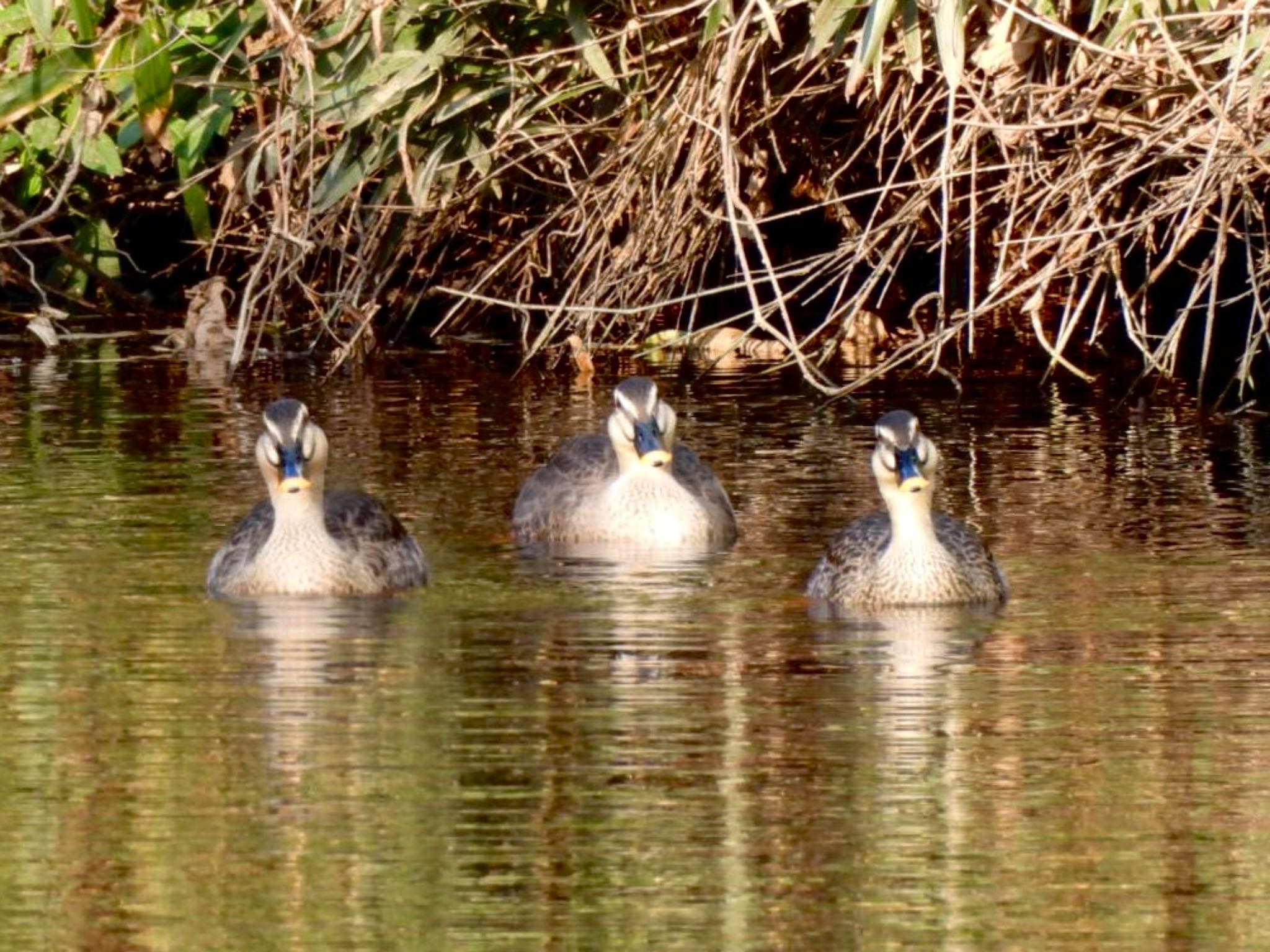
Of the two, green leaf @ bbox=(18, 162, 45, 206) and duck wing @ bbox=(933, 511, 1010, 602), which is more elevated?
green leaf @ bbox=(18, 162, 45, 206)

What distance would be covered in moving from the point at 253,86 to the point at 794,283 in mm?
5146

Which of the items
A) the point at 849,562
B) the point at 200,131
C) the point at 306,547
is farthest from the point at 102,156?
the point at 849,562

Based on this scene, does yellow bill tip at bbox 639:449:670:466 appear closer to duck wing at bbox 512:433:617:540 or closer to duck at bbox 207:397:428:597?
duck wing at bbox 512:433:617:540

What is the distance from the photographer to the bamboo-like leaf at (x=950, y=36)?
44.0ft

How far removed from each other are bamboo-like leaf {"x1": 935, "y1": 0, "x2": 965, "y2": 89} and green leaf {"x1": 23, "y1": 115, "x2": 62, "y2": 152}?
237 inches

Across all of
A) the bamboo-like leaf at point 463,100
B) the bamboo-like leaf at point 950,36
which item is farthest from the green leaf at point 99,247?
the bamboo-like leaf at point 950,36

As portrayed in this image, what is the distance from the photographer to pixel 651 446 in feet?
43.7

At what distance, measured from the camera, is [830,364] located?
18.1 meters

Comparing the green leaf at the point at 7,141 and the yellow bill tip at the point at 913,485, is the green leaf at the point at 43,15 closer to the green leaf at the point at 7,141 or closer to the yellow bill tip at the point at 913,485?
the green leaf at the point at 7,141

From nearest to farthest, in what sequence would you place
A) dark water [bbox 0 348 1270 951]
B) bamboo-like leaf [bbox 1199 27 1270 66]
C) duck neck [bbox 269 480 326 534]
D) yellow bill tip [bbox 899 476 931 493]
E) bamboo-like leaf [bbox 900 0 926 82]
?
1. dark water [bbox 0 348 1270 951]
2. yellow bill tip [bbox 899 476 931 493]
3. duck neck [bbox 269 480 326 534]
4. bamboo-like leaf [bbox 1199 27 1270 66]
5. bamboo-like leaf [bbox 900 0 926 82]

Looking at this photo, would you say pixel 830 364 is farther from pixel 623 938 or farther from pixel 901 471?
pixel 623 938

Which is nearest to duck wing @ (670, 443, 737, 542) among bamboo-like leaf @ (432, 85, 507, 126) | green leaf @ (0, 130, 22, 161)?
bamboo-like leaf @ (432, 85, 507, 126)

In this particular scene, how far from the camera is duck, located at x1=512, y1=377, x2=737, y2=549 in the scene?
12922 mm

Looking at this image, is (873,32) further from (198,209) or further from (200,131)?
(198,209)
